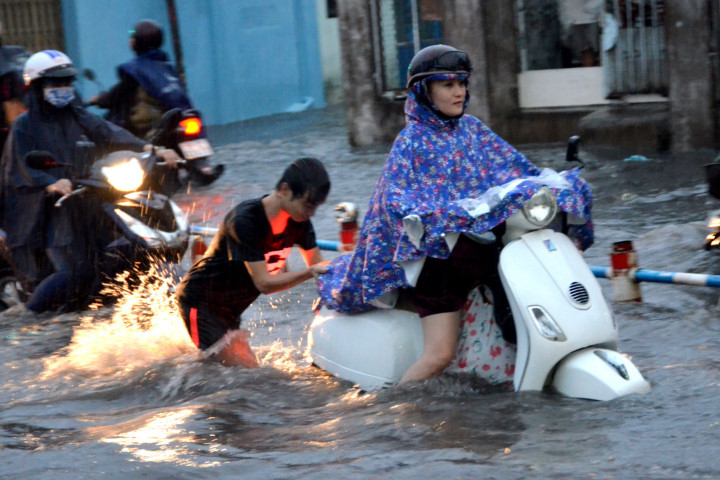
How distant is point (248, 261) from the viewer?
4867 millimetres

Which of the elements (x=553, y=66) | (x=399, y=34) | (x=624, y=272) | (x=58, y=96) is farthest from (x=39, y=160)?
(x=399, y=34)

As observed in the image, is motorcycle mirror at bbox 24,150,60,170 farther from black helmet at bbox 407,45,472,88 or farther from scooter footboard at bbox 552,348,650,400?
scooter footboard at bbox 552,348,650,400

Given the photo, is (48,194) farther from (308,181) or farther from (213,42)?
(213,42)

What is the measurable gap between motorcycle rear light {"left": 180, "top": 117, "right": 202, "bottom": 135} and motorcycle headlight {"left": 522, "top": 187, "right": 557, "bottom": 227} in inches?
207

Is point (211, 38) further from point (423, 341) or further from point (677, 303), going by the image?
point (423, 341)

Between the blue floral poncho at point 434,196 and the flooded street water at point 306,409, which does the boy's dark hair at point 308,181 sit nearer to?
the blue floral poncho at point 434,196

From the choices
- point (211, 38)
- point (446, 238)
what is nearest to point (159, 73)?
point (446, 238)

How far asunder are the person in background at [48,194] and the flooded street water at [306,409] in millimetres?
258

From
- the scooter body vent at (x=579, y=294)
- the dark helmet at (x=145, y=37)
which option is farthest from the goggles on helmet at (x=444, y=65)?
the dark helmet at (x=145, y=37)

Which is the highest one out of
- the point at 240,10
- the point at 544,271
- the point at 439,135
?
the point at 240,10

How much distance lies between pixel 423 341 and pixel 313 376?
33.4 inches

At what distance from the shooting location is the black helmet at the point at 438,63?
4391mm

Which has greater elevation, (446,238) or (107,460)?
(446,238)

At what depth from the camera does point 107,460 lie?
157 inches
